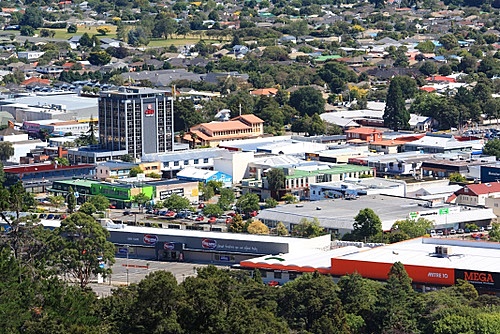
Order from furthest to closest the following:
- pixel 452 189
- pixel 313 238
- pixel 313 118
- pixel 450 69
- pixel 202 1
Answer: pixel 202 1, pixel 450 69, pixel 313 118, pixel 452 189, pixel 313 238

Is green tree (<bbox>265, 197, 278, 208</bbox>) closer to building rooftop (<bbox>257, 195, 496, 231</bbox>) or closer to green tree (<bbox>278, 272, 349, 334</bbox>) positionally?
building rooftop (<bbox>257, 195, 496, 231</bbox>)

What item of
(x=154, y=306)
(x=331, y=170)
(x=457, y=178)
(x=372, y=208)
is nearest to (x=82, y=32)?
(x=331, y=170)

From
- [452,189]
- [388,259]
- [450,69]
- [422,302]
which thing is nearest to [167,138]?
[452,189]

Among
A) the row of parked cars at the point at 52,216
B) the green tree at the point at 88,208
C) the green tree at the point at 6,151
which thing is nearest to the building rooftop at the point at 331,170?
the green tree at the point at 88,208

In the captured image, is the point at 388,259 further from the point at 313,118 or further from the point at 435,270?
the point at 313,118

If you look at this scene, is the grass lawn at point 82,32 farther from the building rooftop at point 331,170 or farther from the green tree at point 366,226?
the green tree at point 366,226

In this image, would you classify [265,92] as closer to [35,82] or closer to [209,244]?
[35,82]
